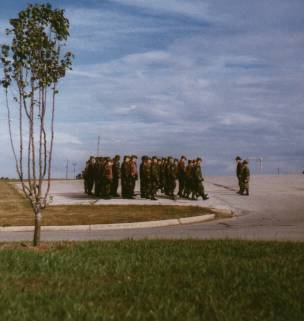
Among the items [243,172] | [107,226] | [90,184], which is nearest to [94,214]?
[107,226]

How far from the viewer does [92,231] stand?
54.0 feet

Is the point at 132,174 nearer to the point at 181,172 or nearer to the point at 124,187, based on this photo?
the point at 124,187

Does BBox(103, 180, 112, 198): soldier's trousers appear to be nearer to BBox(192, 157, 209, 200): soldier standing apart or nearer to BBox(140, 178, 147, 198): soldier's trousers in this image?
BBox(140, 178, 147, 198): soldier's trousers

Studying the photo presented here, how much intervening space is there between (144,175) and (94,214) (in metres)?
6.79

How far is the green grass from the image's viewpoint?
5840 millimetres

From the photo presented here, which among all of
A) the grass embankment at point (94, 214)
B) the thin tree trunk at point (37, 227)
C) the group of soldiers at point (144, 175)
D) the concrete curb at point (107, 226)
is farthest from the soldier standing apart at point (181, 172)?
the thin tree trunk at point (37, 227)

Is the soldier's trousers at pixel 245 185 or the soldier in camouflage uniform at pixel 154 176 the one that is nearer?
the soldier in camouflage uniform at pixel 154 176

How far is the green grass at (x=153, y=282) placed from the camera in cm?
584

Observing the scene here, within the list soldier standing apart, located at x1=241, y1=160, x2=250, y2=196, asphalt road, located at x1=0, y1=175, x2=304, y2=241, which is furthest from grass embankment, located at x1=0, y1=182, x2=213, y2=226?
soldier standing apart, located at x1=241, y1=160, x2=250, y2=196

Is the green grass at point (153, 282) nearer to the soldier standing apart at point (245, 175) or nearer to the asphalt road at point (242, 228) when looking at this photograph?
the asphalt road at point (242, 228)

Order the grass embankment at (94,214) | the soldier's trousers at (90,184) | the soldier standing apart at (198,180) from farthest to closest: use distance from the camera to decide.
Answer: the soldier's trousers at (90,184)
the soldier standing apart at (198,180)
the grass embankment at (94,214)

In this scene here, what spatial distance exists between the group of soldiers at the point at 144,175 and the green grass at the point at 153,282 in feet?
51.5

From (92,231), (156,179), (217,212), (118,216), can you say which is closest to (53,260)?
(92,231)

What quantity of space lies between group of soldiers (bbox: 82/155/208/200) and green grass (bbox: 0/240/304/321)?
1571 centimetres
